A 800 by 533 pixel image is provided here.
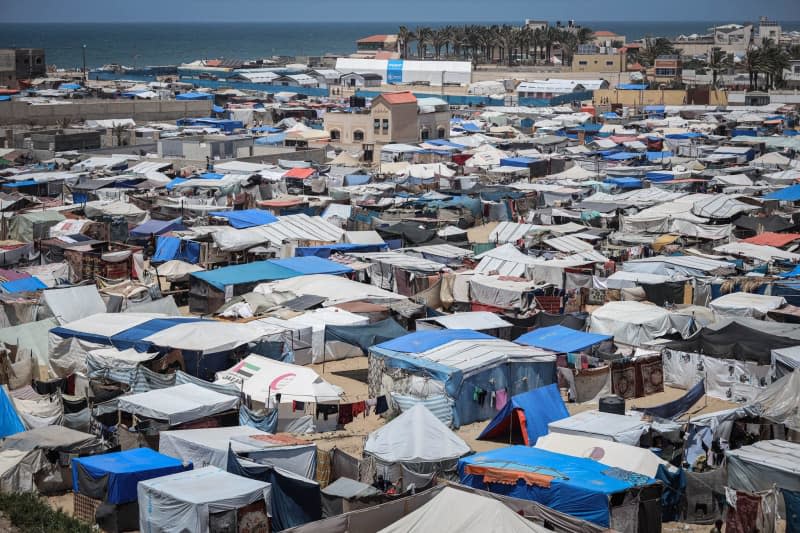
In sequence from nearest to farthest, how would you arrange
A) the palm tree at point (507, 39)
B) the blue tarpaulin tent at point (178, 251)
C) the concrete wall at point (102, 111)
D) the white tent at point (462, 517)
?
the white tent at point (462, 517) → the blue tarpaulin tent at point (178, 251) → the concrete wall at point (102, 111) → the palm tree at point (507, 39)

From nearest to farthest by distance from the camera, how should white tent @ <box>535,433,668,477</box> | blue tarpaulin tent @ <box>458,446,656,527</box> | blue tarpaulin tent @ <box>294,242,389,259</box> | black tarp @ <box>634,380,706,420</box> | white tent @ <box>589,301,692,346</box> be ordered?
blue tarpaulin tent @ <box>458,446,656,527</box>, white tent @ <box>535,433,668,477</box>, black tarp @ <box>634,380,706,420</box>, white tent @ <box>589,301,692,346</box>, blue tarpaulin tent @ <box>294,242,389,259</box>

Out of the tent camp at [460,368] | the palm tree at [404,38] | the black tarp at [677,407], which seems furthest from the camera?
the palm tree at [404,38]

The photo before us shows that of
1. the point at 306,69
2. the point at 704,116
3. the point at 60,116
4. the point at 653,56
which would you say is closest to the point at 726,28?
the point at 653,56

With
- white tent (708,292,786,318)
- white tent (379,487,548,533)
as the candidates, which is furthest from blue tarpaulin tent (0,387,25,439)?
white tent (708,292,786,318)

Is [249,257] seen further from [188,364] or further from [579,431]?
[579,431]

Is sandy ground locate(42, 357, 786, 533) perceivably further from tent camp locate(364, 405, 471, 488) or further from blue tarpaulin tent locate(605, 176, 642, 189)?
blue tarpaulin tent locate(605, 176, 642, 189)

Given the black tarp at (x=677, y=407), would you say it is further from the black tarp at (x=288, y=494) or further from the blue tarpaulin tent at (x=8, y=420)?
the blue tarpaulin tent at (x=8, y=420)

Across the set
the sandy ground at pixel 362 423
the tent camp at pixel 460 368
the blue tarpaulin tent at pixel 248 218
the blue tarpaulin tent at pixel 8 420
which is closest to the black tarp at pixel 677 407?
the sandy ground at pixel 362 423
